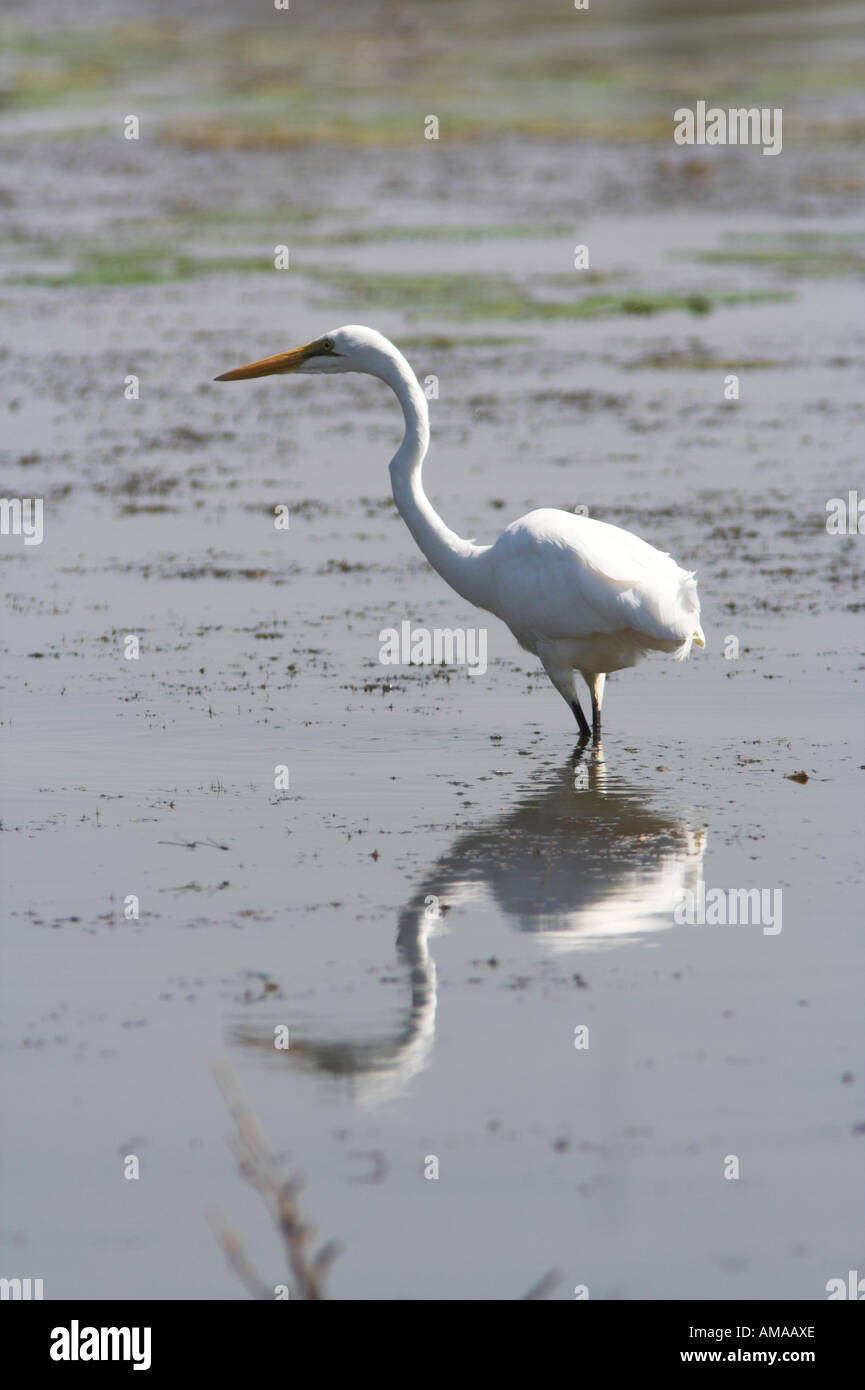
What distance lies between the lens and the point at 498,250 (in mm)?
32969

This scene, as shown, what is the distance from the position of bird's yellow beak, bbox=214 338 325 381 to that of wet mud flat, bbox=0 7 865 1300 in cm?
179

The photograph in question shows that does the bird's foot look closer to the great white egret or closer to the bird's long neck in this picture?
the great white egret

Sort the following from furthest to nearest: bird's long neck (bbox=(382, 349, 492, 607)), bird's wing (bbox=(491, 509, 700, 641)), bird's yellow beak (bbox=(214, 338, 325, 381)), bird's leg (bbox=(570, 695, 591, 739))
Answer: bird's yellow beak (bbox=(214, 338, 325, 381))
bird's long neck (bbox=(382, 349, 492, 607))
bird's leg (bbox=(570, 695, 591, 739))
bird's wing (bbox=(491, 509, 700, 641))

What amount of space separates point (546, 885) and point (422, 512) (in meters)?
2.91

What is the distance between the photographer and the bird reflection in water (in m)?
7.09

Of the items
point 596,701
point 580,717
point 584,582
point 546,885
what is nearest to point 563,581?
point 584,582

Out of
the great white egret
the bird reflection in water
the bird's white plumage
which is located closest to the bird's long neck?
the great white egret

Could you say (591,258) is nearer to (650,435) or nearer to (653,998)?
(650,435)

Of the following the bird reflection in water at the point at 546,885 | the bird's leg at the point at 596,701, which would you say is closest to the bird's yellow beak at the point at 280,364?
the bird's leg at the point at 596,701

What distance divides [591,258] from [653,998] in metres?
25.7

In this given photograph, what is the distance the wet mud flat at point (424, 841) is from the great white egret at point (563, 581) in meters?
0.57

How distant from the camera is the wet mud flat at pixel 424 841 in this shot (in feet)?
20.1

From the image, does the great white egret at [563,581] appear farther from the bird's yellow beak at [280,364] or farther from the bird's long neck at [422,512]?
the bird's yellow beak at [280,364]
